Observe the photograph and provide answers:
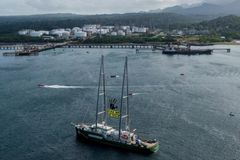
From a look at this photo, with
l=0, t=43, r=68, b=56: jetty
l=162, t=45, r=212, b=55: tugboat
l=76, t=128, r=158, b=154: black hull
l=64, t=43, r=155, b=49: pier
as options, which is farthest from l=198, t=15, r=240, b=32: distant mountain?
l=76, t=128, r=158, b=154: black hull

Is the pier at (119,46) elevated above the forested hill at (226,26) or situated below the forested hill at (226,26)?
below

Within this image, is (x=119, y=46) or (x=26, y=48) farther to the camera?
(x=119, y=46)

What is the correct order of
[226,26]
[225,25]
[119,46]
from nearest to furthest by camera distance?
[119,46], [226,26], [225,25]

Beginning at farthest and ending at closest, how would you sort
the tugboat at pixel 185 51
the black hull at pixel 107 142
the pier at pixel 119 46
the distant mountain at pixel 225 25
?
1. the distant mountain at pixel 225 25
2. the pier at pixel 119 46
3. the tugboat at pixel 185 51
4. the black hull at pixel 107 142

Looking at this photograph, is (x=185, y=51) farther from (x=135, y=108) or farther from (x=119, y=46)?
(x=135, y=108)

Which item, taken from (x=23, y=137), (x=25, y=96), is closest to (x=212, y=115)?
(x=23, y=137)

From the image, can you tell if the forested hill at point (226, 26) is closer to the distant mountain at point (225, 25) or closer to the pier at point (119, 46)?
the distant mountain at point (225, 25)

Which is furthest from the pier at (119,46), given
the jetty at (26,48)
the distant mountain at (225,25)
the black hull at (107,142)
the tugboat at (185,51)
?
the black hull at (107,142)

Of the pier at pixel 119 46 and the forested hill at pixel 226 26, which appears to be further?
the forested hill at pixel 226 26

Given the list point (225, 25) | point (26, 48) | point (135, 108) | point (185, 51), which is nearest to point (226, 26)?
point (225, 25)

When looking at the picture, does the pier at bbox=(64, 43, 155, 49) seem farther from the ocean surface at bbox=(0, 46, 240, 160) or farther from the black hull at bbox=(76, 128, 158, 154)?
the black hull at bbox=(76, 128, 158, 154)
